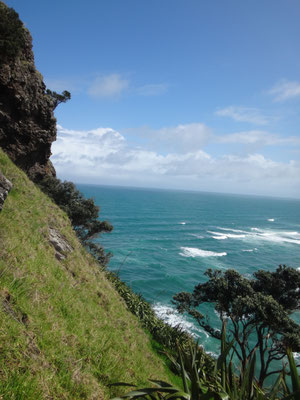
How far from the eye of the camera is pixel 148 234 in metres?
72.7

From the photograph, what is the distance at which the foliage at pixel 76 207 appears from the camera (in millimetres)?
25531

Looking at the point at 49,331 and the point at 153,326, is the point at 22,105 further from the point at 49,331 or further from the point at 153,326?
the point at 49,331

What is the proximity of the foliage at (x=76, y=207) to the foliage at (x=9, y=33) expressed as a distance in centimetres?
1228

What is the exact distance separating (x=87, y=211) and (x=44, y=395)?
82.0ft

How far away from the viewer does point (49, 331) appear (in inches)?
153

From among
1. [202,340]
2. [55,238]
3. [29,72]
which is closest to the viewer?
[55,238]

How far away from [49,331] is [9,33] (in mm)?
20665

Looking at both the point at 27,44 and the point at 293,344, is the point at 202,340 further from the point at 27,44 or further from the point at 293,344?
the point at 27,44

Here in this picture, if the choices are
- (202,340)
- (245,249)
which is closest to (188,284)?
(202,340)

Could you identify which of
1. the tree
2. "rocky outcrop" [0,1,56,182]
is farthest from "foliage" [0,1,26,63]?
the tree

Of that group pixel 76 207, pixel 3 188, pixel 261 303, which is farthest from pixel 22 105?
pixel 261 303

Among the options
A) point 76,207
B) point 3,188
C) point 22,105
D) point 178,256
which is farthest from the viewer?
point 178,256

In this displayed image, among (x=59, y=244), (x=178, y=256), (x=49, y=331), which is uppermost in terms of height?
(x=59, y=244)

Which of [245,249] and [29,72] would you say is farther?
[245,249]
